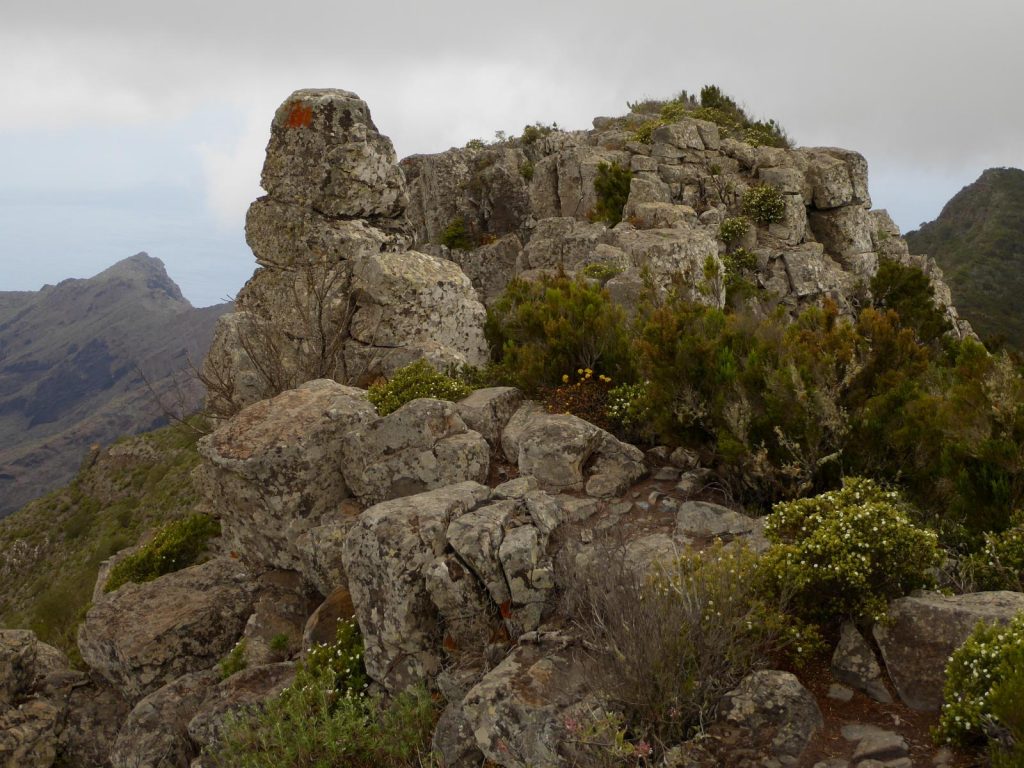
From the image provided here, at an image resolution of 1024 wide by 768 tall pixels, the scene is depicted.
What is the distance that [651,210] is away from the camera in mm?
20828

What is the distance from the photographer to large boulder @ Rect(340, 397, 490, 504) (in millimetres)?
8141

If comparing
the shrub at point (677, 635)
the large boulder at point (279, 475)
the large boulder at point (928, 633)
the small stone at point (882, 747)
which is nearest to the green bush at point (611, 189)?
the large boulder at point (279, 475)

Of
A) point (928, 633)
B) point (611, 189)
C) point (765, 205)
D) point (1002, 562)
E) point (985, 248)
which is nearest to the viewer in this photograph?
point (928, 633)

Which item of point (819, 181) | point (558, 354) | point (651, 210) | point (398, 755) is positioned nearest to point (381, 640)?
point (398, 755)

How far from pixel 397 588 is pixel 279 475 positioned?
9.76 ft

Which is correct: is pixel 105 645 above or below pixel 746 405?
below

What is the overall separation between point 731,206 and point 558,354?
1954 cm

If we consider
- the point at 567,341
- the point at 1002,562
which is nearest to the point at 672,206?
the point at 567,341

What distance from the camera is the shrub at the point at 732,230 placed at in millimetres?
25016

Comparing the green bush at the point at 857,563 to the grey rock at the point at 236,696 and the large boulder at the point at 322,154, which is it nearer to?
the grey rock at the point at 236,696

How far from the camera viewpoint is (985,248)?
2847 inches

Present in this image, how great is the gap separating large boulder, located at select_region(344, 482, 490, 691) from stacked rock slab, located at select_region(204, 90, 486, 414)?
224 inches

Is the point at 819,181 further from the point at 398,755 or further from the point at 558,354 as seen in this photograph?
the point at 398,755

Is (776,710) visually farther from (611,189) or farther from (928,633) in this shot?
(611,189)
